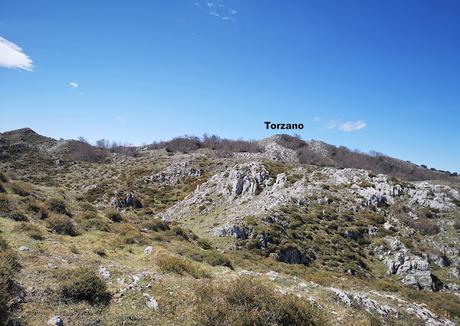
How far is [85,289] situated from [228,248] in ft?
67.7

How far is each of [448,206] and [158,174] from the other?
195 ft

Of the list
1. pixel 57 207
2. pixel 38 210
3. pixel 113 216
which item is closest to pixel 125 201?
pixel 113 216

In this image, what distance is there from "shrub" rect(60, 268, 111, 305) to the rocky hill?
4cm

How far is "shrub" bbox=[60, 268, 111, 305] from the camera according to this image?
10877 millimetres

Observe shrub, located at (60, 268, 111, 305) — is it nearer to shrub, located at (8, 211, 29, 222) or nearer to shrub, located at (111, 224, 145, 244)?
shrub, located at (111, 224, 145, 244)

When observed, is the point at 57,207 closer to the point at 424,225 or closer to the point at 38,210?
the point at 38,210

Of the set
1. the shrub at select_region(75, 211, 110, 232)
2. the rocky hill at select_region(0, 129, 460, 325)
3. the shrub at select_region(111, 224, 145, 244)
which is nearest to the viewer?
the rocky hill at select_region(0, 129, 460, 325)

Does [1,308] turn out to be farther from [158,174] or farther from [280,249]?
[158,174]

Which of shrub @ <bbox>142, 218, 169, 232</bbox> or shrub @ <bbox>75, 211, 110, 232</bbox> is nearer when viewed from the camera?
shrub @ <bbox>75, 211, 110, 232</bbox>

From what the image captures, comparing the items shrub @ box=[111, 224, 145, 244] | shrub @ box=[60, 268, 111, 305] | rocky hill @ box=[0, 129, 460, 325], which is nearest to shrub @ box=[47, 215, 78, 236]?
rocky hill @ box=[0, 129, 460, 325]

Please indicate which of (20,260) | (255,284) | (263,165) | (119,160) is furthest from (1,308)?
(119,160)

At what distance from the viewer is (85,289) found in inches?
435

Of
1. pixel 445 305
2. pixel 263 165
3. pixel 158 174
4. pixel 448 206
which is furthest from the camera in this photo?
pixel 158 174

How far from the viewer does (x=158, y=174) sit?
2995 inches
